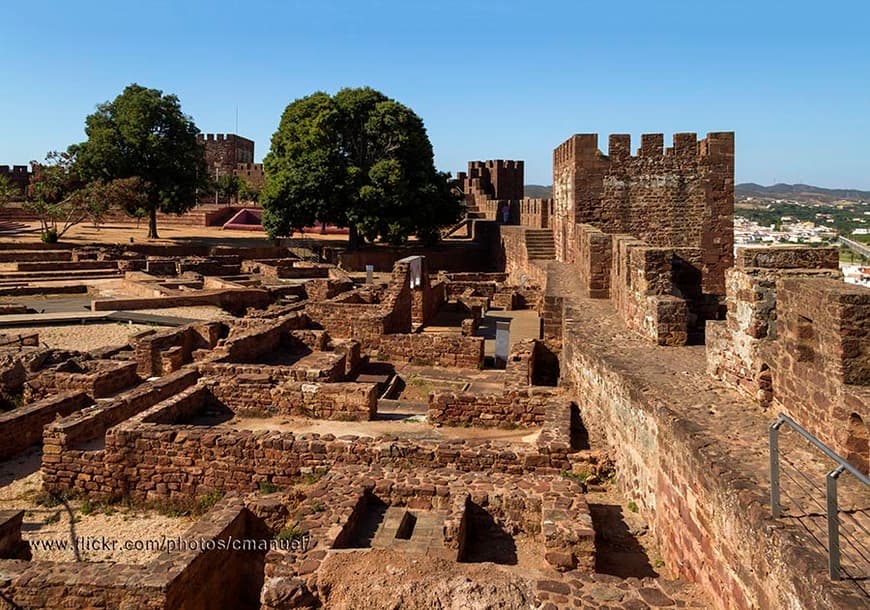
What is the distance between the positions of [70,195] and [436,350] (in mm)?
32401

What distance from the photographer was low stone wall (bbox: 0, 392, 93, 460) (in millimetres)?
9469

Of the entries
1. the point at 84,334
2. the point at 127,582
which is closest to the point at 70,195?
the point at 84,334

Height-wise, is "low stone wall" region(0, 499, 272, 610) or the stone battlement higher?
the stone battlement

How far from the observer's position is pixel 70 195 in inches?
1553

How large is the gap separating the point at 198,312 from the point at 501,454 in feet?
48.9

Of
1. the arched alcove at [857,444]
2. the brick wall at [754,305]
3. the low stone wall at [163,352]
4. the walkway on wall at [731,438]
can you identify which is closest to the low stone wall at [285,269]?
the low stone wall at [163,352]

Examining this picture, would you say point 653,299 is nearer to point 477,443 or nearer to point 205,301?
point 477,443

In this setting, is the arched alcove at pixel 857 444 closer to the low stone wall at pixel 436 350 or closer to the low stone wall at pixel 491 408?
the low stone wall at pixel 491 408

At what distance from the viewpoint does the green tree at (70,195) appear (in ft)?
119

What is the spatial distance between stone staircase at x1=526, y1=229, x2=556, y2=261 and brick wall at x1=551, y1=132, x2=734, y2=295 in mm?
7089

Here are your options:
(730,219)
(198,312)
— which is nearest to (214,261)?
(198,312)

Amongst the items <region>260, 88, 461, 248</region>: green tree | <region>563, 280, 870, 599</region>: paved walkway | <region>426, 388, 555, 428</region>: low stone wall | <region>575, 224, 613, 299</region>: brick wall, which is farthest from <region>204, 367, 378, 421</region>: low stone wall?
<region>260, 88, 461, 248</region>: green tree

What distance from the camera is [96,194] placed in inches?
1426

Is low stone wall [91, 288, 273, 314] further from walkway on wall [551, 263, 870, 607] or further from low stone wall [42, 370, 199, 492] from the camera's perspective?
walkway on wall [551, 263, 870, 607]
